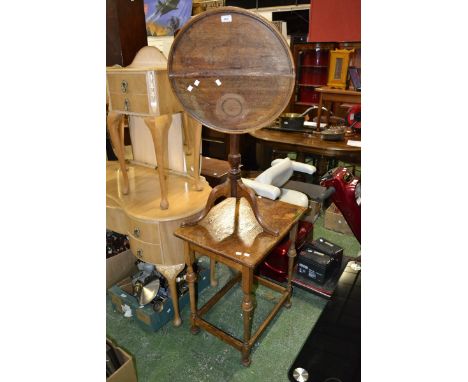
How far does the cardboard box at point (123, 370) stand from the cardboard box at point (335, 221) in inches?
95.0

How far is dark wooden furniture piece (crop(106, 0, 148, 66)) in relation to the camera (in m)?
1.97

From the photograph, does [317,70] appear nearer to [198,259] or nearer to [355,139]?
[355,139]

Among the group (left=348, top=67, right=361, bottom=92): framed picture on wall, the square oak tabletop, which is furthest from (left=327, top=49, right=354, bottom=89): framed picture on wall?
the square oak tabletop

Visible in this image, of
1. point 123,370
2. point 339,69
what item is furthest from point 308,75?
point 123,370

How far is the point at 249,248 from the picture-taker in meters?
1.55

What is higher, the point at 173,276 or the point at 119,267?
Answer: the point at 173,276

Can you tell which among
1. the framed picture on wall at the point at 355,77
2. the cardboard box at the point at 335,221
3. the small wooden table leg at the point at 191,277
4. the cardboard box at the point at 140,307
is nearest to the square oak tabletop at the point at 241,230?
the small wooden table leg at the point at 191,277

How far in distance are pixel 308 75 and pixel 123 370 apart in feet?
20.6

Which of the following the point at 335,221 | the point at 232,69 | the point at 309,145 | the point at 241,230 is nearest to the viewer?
the point at 232,69

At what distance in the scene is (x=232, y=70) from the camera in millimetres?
1313

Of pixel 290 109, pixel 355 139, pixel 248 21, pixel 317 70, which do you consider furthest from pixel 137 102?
pixel 317 70

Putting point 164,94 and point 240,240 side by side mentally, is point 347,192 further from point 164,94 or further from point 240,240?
point 164,94

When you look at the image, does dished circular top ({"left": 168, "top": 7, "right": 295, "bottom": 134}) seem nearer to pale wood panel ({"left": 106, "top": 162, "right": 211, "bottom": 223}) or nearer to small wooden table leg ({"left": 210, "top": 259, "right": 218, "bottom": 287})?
pale wood panel ({"left": 106, "top": 162, "right": 211, "bottom": 223})

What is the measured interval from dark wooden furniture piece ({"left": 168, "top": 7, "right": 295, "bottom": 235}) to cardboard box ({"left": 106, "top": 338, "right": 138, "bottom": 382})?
1239 millimetres
